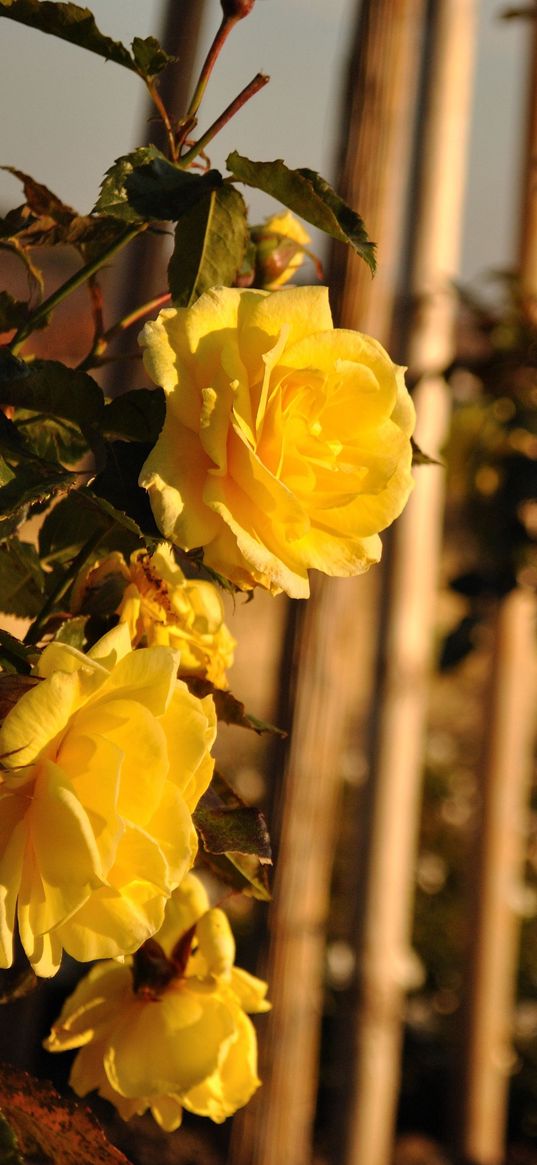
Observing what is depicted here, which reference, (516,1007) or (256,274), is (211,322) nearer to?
(256,274)

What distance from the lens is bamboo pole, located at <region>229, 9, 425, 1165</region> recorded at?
1.73 meters

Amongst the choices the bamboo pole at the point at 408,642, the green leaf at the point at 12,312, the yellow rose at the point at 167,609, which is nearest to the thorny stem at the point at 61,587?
the yellow rose at the point at 167,609

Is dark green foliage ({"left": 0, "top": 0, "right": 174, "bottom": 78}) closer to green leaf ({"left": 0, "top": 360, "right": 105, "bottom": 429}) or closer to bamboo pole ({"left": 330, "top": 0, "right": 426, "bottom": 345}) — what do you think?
green leaf ({"left": 0, "top": 360, "right": 105, "bottom": 429})

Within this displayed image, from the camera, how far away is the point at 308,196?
0.44m

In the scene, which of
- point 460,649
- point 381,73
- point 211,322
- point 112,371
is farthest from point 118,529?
point 112,371

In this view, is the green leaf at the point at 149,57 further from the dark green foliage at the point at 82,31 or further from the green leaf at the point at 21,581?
the green leaf at the point at 21,581

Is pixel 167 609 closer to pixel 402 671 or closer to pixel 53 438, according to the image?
pixel 53 438

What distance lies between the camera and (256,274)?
21.3 inches

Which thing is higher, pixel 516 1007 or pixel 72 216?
pixel 72 216

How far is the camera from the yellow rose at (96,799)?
349 millimetres

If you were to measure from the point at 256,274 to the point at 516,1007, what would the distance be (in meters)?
2.92

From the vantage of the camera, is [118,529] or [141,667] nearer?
[141,667]

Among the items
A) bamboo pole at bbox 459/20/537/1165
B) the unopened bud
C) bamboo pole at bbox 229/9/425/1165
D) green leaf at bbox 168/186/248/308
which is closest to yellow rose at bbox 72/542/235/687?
green leaf at bbox 168/186/248/308

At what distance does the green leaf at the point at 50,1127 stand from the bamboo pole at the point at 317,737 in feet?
4.22
